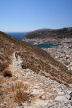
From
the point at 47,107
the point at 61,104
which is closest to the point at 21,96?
the point at 47,107

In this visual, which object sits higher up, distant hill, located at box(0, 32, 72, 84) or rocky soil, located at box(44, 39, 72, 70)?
distant hill, located at box(0, 32, 72, 84)

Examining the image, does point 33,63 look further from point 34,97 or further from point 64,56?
point 64,56

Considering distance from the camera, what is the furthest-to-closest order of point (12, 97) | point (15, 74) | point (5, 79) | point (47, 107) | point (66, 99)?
point (15, 74) < point (5, 79) < point (12, 97) < point (66, 99) < point (47, 107)

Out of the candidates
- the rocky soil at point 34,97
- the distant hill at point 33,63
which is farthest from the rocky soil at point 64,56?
the rocky soil at point 34,97

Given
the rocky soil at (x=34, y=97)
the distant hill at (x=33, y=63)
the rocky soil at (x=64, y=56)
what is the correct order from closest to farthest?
the rocky soil at (x=34, y=97) → the distant hill at (x=33, y=63) → the rocky soil at (x=64, y=56)

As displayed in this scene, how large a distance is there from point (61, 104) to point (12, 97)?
2894 millimetres

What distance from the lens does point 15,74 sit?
12.1 m

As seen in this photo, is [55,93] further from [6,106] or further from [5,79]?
[5,79]

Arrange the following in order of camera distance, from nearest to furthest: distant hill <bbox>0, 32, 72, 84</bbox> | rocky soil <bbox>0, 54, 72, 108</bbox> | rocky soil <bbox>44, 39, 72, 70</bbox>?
1. rocky soil <bbox>0, 54, 72, 108</bbox>
2. distant hill <bbox>0, 32, 72, 84</bbox>
3. rocky soil <bbox>44, 39, 72, 70</bbox>

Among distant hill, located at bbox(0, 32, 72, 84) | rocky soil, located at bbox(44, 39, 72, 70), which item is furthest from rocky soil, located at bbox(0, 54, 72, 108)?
rocky soil, located at bbox(44, 39, 72, 70)

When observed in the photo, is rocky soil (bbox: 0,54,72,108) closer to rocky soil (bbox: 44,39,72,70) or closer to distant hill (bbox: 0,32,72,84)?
distant hill (bbox: 0,32,72,84)

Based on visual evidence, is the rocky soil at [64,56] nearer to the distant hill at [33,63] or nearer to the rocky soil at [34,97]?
the distant hill at [33,63]

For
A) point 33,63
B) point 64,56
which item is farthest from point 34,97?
point 64,56

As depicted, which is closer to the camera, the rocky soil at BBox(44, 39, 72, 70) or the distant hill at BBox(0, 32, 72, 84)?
the distant hill at BBox(0, 32, 72, 84)
